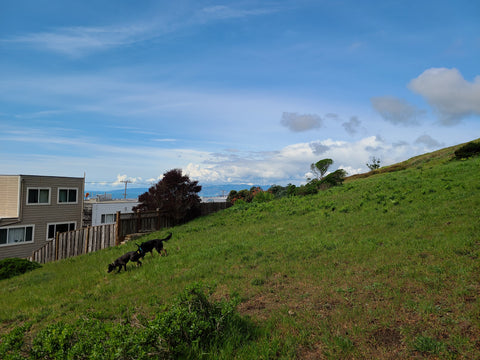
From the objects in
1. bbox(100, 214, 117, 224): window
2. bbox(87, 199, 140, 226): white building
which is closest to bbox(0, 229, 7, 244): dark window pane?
bbox(87, 199, 140, 226): white building

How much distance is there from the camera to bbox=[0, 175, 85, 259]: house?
26.6m

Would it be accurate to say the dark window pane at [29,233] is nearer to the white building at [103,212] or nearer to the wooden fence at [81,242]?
the white building at [103,212]

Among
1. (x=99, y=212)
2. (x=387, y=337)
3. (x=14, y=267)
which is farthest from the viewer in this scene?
(x=99, y=212)

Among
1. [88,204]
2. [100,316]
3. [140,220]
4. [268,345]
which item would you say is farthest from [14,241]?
[268,345]

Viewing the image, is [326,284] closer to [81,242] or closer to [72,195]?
Result: [81,242]

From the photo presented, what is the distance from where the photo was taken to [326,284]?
710 centimetres

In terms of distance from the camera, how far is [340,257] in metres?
8.80

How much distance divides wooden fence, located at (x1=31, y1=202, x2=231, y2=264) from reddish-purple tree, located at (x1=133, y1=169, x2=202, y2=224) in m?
0.89

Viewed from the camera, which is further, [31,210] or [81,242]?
[31,210]

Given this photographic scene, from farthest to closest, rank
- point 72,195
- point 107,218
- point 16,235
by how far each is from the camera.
→ 1. point 107,218
2. point 72,195
3. point 16,235

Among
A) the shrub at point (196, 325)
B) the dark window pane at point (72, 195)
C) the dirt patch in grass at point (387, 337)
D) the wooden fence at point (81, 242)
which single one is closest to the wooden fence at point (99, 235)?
the wooden fence at point (81, 242)

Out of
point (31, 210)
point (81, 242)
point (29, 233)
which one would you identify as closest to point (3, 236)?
point (29, 233)

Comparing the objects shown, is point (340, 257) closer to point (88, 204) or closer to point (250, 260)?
point (250, 260)

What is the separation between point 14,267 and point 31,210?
1434cm
